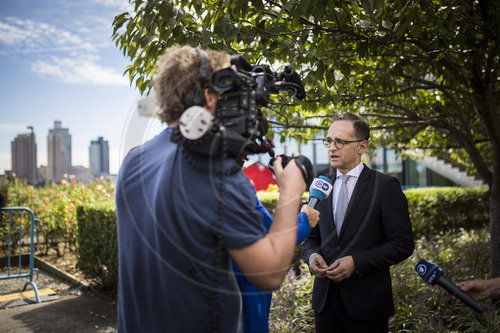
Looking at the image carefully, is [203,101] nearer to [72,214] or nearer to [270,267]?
[270,267]

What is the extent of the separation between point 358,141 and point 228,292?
1632 mm

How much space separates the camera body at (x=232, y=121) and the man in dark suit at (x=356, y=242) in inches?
49.7

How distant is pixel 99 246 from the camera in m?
6.01

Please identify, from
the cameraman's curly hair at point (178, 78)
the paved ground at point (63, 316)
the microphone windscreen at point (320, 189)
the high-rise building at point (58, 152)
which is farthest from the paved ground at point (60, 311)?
the high-rise building at point (58, 152)

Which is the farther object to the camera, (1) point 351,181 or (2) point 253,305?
(1) point 351,181

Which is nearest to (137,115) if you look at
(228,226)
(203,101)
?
(203,101)

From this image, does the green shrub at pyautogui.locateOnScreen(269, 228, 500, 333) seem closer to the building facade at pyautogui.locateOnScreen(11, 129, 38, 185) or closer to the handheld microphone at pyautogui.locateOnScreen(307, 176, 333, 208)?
the handheld microphone at pyautogui.locateOnScreen(307, 176, 333, 208)

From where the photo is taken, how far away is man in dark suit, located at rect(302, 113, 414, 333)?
7.79ft

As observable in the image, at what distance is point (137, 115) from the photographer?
150 cm

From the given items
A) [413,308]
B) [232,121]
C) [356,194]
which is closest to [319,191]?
[356,194]

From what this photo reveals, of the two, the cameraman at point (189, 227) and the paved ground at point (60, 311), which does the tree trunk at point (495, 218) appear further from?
the paved ground at point (60, 311)

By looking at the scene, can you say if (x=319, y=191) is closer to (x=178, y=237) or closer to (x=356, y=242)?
(x=356, y=242)

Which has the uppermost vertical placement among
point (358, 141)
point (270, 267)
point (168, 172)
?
point (358, 141)

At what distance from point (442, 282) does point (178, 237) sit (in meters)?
1.44
